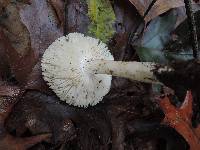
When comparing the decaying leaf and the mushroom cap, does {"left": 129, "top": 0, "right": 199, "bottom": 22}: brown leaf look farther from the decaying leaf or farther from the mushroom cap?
the decaying leaf

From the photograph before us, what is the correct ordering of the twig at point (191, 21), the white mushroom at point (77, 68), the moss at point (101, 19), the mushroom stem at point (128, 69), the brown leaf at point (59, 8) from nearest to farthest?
the mushroom stem at point (128, 69)
the white mushroom at point (77, 68)
the twig at point (191, 21)
the brown leaf at point (59, 8)
the moss at point (101, 19)

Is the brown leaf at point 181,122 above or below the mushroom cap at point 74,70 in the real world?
below

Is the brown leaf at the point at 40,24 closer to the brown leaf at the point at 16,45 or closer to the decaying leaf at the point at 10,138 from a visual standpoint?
the brown leaf at the point at 16,45

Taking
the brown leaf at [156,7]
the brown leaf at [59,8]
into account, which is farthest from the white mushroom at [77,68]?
the brown leaf at [156,7]

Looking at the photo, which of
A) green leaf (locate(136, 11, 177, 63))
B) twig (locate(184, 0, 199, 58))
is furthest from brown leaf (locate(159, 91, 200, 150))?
green leaf (locate(136, 11, 177, 63))

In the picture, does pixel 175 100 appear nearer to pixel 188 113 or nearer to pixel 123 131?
pixel 188 113

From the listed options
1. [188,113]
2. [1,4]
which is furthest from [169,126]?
[1,4]
